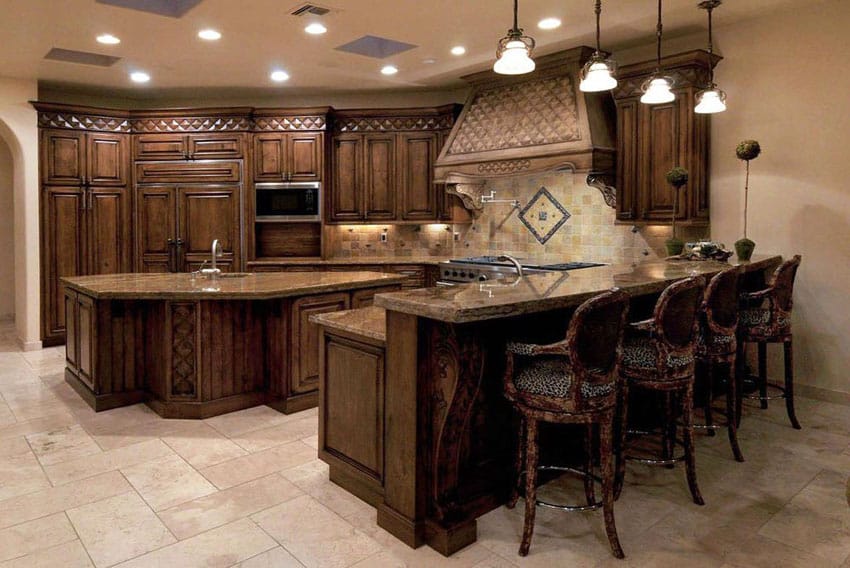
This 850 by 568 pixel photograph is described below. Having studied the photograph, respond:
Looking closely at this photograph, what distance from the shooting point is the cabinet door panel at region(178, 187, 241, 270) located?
274 inches

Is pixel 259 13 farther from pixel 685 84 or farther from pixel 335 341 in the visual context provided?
pixel 685 84

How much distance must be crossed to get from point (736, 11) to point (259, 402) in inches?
176

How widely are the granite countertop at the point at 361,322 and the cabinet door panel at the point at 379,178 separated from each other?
3925mm

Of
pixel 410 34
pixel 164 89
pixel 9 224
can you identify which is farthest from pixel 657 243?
pixel 9 224

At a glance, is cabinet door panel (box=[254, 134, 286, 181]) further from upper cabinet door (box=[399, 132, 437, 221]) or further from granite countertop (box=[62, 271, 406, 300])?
granite countertop (box=[62, 271, 406, 300])

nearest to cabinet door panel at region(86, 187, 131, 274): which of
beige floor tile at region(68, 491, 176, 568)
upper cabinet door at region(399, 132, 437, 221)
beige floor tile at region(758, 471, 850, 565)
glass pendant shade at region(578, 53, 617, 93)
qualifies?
upper cabinet door at region(399, 132, 437, 221)

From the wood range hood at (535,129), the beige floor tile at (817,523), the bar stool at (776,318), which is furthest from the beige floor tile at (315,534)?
the wood range hood at (535,129)

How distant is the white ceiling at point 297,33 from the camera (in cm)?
438

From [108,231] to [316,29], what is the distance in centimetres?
361

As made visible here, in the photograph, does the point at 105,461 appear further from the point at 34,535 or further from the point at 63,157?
the point at 63,157

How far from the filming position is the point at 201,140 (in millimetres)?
6949

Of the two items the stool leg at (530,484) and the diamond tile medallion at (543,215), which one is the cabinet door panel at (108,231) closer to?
the diamond tile medallion at (543,215)

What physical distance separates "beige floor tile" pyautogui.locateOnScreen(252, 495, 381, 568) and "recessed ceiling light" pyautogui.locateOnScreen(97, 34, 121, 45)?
413 cm

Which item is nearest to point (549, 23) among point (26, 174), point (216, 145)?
point (216, 145)
